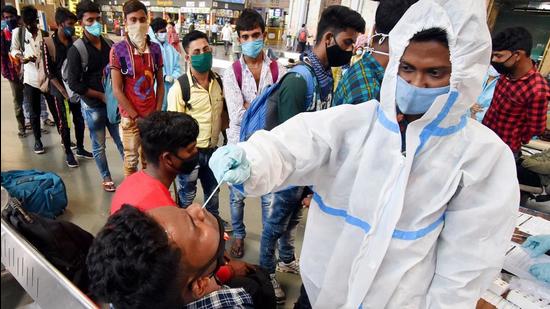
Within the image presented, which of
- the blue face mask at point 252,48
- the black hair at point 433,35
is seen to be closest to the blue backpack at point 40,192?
the blue face mask at point 252,48

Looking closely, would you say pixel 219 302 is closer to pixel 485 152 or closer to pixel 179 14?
pixel 485 152

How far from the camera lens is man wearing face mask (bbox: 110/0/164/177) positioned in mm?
2395

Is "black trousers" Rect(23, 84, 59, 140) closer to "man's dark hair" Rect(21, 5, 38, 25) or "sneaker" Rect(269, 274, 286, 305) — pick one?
"man's dark hair" Rect(21, 5, 38, 25)

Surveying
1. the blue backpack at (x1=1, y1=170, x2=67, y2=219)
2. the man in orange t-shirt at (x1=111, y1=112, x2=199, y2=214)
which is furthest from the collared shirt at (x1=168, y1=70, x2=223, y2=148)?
the blue backpack at (x1=1, y1=170, x2=67, y2=219)

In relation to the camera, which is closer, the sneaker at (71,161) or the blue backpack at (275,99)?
the blue backpack at (275,99)

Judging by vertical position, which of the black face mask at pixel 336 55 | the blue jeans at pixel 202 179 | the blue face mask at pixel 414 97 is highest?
the black face mask at pixel 336 55

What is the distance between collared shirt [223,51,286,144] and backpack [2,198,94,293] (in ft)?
3.88

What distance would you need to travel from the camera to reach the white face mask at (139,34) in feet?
7.94

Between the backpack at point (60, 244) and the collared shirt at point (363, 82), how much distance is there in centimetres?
137

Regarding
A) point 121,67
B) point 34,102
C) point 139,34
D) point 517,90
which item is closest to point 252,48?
point 139,34

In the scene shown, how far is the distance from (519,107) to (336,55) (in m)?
1.95

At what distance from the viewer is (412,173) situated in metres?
0.98

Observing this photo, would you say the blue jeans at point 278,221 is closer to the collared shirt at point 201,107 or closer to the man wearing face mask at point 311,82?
the man wearing face mask at point 311,82

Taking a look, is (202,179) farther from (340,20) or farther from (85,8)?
(85,8)
